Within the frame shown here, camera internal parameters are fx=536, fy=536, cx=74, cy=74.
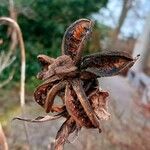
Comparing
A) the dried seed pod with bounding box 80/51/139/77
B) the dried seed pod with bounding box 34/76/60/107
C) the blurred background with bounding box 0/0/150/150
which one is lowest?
the blurred background with bounding box 0/0/150/150

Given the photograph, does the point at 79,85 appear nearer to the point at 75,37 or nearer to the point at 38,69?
the point at 75,37

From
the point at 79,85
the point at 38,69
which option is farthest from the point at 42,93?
the point at 38,69

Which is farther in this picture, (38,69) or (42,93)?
(38,69)

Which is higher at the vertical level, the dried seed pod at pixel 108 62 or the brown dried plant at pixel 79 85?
the dried seed pod at pixel 108 62

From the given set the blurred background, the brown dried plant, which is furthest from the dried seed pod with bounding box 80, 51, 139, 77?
the blurred background

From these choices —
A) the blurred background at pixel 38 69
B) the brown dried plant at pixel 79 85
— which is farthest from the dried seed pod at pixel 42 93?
the blurred background at pixel 38 69

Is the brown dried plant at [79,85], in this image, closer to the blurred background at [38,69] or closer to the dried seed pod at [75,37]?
the dried seed pod at [75,37]

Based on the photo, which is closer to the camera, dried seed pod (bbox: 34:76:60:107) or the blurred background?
dried seed pod (bbox: 34:76:60:107)

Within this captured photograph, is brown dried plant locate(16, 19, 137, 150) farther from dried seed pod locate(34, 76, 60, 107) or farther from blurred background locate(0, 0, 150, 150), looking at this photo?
blurred background locate(0, 0, 150, 150)

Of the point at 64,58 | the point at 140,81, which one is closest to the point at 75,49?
the point at 64,58
